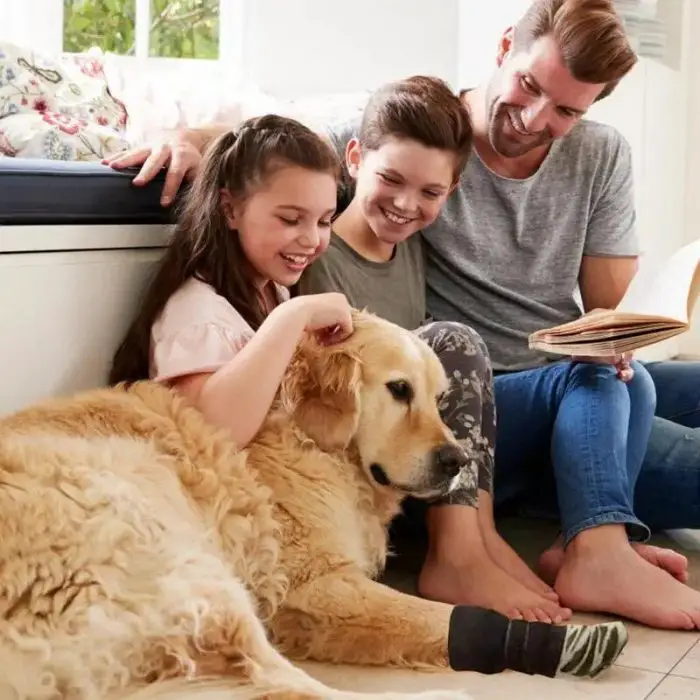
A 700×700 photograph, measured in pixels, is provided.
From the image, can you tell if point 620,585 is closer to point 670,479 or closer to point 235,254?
point 670,479

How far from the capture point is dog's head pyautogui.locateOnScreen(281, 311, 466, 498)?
5.44ft

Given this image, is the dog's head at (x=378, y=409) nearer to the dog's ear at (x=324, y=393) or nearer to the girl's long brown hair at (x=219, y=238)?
the dog's ear at (x=324, y=393)

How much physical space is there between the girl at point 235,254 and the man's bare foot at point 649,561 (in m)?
0.62

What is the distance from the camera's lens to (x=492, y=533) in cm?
192

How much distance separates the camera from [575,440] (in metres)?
1.91

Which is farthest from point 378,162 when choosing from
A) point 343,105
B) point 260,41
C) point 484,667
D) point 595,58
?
point 260,41

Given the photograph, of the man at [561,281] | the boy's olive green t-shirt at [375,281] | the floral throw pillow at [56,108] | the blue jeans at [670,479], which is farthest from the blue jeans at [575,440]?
the floral throw pillow at [56,108]

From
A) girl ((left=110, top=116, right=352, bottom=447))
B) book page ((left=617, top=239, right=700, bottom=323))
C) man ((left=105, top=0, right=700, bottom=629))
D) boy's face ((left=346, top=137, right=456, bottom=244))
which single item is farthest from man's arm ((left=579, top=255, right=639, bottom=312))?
girl ((left=110, top=116, right=352, bottom=447))

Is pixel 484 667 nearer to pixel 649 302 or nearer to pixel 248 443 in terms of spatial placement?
pixel 248 443

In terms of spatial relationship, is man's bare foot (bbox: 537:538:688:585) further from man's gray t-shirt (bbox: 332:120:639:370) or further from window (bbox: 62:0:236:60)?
window (bbox: 62:0:236:60)

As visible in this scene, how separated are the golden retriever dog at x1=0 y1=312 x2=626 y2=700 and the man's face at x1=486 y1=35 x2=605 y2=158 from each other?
656mm

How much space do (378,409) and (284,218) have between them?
37cm

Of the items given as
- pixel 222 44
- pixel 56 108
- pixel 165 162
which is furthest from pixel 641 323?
pixel 222 44

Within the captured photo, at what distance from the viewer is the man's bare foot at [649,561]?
1942 millimetres
